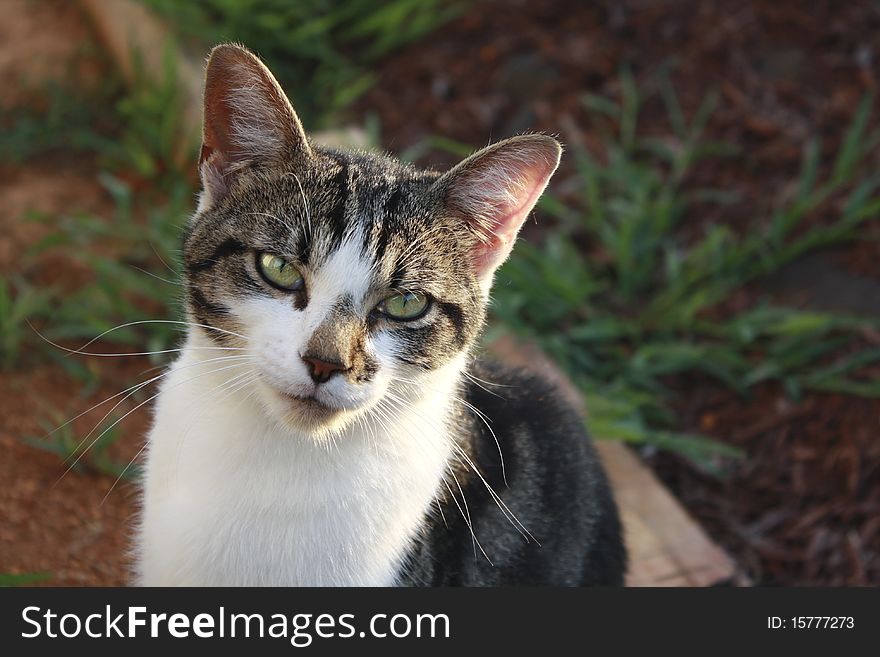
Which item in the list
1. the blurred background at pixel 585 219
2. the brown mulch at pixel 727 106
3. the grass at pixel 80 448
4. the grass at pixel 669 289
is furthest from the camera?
the grass at pixel 669 289

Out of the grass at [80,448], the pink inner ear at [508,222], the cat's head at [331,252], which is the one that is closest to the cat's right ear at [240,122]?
the cat's head at [331,252]

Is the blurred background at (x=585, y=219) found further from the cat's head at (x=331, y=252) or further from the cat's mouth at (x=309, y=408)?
the cat's mouth at (x=309, y=408)

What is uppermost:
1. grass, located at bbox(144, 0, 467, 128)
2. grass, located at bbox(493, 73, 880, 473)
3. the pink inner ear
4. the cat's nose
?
grass, located at bbox(144, 0, 467, 128)

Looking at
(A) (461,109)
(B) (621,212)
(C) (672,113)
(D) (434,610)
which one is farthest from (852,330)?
(D) (434,610)

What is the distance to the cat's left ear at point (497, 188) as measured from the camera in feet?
6.98

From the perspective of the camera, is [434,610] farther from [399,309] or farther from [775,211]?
[775,211]

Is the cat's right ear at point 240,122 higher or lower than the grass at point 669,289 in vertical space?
lower

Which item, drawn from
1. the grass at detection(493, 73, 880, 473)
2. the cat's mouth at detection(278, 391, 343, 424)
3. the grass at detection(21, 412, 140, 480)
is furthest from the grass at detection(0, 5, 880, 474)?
the cat's mouth at detection(278, 391, 343, 424)

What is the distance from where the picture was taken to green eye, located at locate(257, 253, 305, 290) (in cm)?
202

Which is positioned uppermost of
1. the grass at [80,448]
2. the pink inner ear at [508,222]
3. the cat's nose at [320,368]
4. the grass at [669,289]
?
the grass at [669,289]

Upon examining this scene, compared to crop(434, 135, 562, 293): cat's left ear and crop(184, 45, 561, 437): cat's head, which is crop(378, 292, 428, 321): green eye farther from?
crop(434, 135, 562, 293): cat's left ear

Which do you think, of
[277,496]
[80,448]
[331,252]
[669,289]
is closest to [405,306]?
[331,252]

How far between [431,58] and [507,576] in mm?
3432

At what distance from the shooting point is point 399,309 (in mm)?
2080
